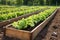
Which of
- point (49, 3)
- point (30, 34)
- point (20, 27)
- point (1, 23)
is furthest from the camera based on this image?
point (49, 3)

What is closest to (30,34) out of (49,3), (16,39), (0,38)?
(16,39)

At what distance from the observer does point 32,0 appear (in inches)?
2457

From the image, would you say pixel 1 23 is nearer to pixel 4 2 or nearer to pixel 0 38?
pixel 0 38

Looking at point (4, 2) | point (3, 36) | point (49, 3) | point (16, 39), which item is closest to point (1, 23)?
point (3, 36)

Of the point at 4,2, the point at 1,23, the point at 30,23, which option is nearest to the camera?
the point at 30,23

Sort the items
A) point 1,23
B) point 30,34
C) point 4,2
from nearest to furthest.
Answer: point 30,34 → point 1,23 → point 4,2

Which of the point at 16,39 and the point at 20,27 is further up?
the point at 20,27

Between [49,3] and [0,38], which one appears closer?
[0,38]

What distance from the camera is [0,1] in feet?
213

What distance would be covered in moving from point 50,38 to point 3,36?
124 inches

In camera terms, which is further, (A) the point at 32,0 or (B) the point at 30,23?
(A) the point at 32,0

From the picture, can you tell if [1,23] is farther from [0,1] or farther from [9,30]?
[0,1]

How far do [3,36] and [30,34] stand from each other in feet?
6.35

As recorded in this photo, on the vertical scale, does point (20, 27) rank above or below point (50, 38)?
above
